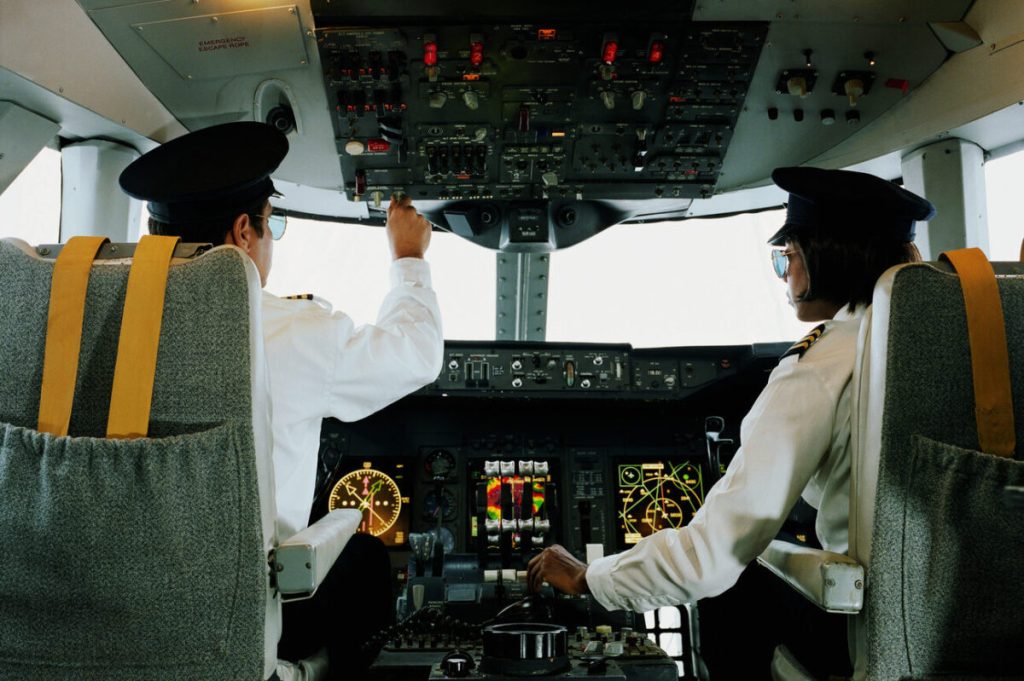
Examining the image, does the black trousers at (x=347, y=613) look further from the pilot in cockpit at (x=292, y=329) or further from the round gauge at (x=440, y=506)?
the round gauge at (x=440, y=506)

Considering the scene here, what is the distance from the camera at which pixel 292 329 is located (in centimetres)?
148

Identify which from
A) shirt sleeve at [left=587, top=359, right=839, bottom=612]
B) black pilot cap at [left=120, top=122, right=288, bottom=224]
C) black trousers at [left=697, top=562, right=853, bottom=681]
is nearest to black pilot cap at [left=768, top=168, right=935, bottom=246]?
shirt sleeve at [left=587, top=359, right=839, bottom=612]

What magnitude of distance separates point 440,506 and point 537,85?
4.84ft

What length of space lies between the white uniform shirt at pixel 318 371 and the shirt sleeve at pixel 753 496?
0.58 m

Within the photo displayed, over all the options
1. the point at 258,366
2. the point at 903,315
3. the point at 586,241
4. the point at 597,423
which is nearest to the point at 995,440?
the point at 903,315

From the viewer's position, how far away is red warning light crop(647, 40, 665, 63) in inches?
102

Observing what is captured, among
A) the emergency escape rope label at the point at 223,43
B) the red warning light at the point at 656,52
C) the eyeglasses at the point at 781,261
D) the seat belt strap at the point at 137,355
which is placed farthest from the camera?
the emergency escape rope label at the point at 223,43

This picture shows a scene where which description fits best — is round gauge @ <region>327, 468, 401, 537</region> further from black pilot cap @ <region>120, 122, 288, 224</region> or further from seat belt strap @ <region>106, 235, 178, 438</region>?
seat belt strap @ <region>106, 235, 178, 438</region>

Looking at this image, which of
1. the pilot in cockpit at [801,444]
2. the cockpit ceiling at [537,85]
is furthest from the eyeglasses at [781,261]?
the cockpit ceiling at [537,85]

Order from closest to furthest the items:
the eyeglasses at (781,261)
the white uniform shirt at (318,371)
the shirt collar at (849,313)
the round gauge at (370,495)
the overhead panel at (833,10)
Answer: the white uniform shirt at (318,371)
the shirt collar at (849,313)
the eyeglasses at (781,261)
the overhead panel at (833,10)
the round gauge at (370,495)

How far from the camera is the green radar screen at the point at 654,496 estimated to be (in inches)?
118

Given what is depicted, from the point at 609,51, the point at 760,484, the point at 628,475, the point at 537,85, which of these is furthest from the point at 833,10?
the point at 760,484

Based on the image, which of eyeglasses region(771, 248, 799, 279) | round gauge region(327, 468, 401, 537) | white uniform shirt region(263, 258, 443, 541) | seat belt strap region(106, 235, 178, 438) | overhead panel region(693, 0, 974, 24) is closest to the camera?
seat belt strap region(106, 235, 178, 438)

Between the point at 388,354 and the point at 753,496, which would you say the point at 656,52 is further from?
the point at 753,496
